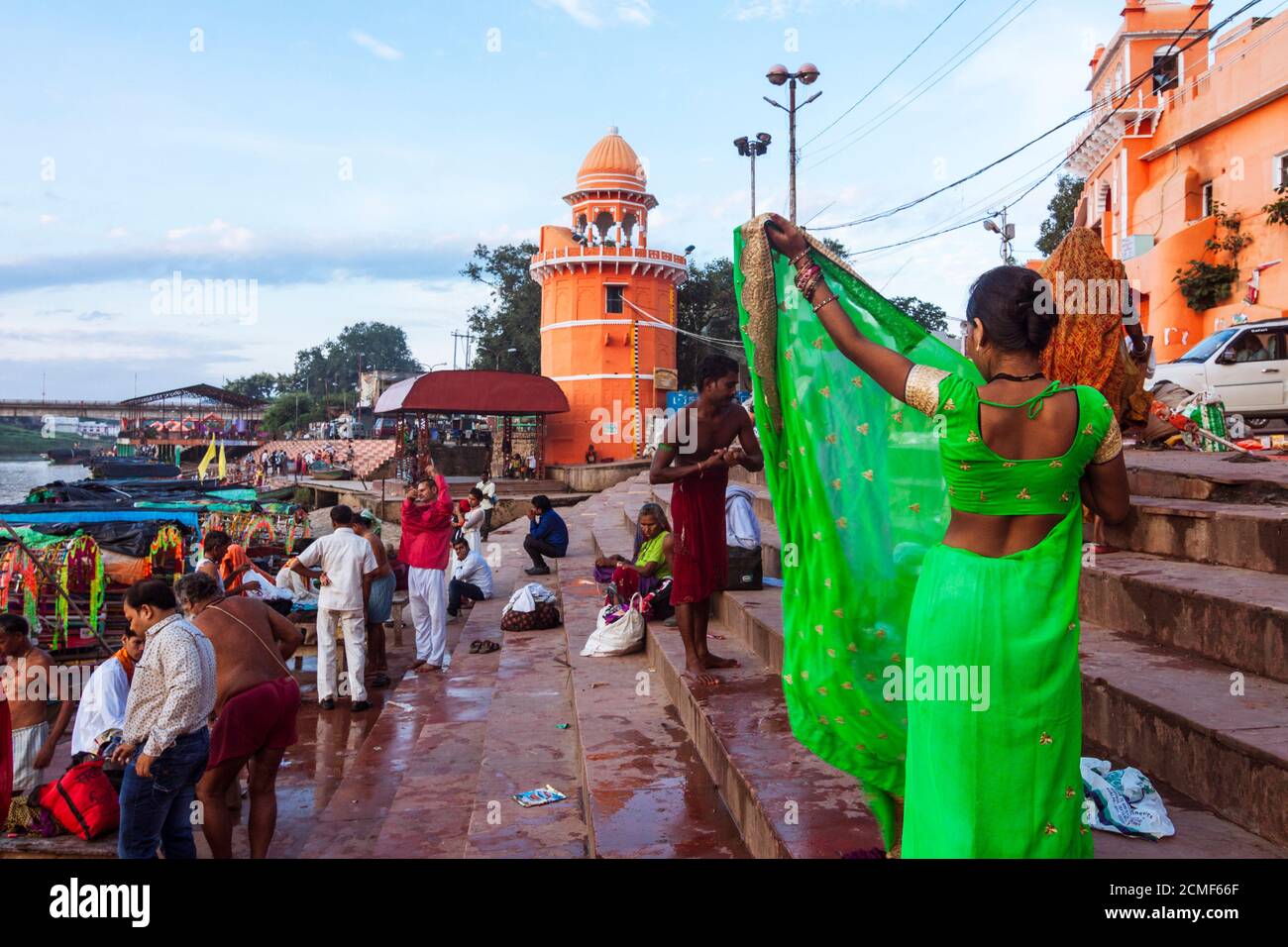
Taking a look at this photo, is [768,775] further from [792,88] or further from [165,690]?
[792,88]

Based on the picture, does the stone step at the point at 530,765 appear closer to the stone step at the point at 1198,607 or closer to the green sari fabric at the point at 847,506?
the stone step at the point at 1198,607

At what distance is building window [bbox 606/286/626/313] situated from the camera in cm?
2983

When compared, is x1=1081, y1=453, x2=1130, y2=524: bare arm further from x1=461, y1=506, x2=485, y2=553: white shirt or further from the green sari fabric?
x1=461, y1=506, x2=485, y2=553: white shirt

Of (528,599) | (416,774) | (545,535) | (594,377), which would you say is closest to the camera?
(416,774)

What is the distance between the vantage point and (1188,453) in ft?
23.3

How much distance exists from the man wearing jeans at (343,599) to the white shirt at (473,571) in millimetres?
3093

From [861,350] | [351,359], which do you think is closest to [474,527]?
[861,350]

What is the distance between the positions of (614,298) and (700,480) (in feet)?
84.2

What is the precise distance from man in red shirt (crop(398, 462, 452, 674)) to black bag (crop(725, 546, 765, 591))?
3209mm

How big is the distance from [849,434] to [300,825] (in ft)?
14.9

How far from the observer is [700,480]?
16.0 ft

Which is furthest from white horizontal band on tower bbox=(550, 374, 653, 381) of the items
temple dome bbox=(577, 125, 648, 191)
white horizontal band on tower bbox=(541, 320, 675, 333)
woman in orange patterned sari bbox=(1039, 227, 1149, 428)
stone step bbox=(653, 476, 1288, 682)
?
stone step bbox=(653, 476, 1288, 682)
